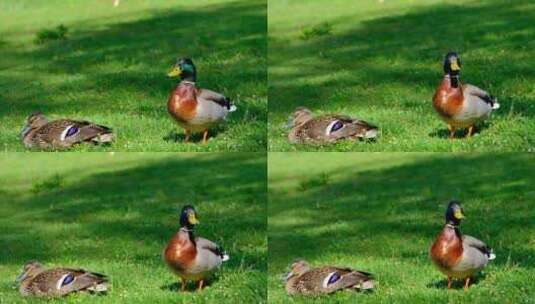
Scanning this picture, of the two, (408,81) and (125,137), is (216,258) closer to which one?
(125,137)

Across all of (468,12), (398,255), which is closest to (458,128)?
(398,255)

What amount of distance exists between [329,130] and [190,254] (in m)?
2.48

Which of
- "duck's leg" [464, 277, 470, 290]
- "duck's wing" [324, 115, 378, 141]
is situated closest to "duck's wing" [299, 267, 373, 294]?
"duck's leg" [464, 277, 470, 290]

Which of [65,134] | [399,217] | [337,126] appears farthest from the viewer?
[399,217]

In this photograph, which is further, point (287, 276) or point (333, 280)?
point (287, 276)

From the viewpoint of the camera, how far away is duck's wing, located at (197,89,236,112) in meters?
19.8

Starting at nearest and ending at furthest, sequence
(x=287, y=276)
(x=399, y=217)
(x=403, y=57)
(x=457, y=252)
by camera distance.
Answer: (x=457, y=252) < (x=287, y=276) < (x=399, y=217) < (x=403, y=57)

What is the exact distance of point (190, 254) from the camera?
61.8 feet

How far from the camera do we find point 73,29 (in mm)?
26469

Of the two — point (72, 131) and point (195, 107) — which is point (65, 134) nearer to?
point (72, 131)

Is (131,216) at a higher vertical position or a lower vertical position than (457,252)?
higher

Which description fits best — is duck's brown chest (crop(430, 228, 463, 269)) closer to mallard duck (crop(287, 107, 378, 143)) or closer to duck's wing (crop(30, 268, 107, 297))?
mallard duck (crop(287, 107, 378, 143))

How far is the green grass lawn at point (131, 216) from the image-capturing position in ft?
63.0

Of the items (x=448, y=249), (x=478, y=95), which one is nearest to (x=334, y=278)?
(x=448, y=249)
